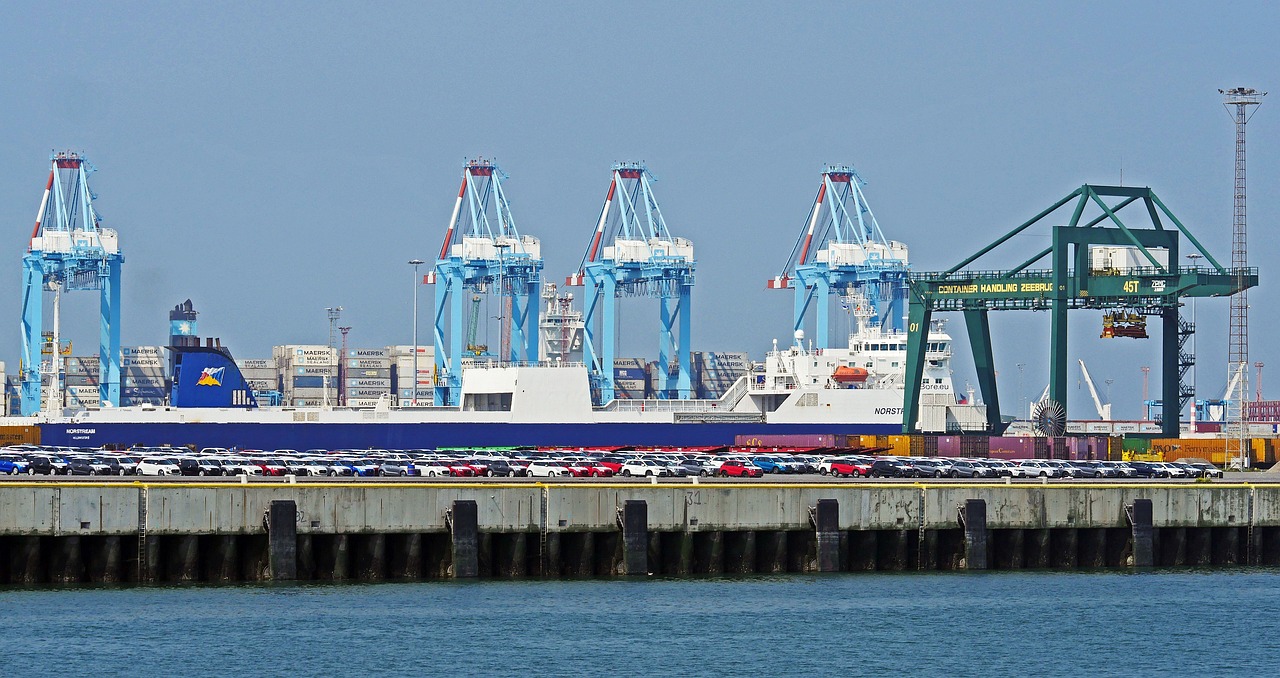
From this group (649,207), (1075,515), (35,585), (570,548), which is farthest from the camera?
(649,207)

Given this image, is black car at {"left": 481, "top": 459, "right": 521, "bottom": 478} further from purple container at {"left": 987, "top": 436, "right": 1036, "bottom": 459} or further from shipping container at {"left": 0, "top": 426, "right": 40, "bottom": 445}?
shipping container at {"left": 0, "top": 426, "right": 40, "bottom": 445}

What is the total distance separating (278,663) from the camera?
36.2 m

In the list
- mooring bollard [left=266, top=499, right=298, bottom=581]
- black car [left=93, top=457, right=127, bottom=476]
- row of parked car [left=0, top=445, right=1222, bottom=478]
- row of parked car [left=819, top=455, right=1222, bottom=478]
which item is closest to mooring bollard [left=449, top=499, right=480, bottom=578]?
mooring bollard [left=266, top=499, right=298, bottom=581]

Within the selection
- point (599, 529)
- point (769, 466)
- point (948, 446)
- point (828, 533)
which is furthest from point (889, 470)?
point (948, 446)

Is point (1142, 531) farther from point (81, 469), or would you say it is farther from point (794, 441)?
point (794, 441)

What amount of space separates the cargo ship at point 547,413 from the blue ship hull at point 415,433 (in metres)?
0.08

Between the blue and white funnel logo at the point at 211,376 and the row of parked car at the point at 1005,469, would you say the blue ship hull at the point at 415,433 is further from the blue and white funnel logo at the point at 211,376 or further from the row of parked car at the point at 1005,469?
the row of parked car at the point at 1005,469

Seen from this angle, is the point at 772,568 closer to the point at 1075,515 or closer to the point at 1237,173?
the point at 1075,515

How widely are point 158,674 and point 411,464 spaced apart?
30239 millimetres

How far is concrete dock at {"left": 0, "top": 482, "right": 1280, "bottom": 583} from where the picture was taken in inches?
1703

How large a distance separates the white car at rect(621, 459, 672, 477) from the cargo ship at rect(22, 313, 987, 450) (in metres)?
35.8

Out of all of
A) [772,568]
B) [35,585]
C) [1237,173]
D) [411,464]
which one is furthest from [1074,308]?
[35,585]

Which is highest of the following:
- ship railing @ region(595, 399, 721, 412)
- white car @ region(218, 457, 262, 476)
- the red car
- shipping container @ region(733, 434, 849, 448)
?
ship railing @ region(595, 399, 721, 412)

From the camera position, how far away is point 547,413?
10638 cm
